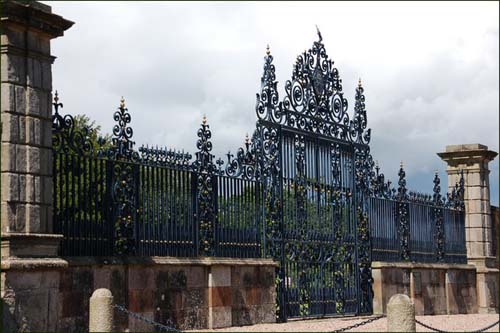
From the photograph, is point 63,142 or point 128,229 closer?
point 63,142

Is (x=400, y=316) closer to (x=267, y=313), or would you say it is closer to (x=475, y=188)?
(x=267, y=313)

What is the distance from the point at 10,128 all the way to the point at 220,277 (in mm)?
4816

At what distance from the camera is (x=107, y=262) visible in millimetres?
12078

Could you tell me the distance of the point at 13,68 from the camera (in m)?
10.9

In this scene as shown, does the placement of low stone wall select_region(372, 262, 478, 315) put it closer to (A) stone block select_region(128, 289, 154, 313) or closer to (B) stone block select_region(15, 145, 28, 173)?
(A) stone block select_region(128, 289, 154, 313)

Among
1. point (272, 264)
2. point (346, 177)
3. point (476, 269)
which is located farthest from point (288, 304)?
point (476, 269)

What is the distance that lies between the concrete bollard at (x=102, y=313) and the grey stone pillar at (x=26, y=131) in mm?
2044

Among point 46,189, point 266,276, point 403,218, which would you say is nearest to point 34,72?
point 46,189

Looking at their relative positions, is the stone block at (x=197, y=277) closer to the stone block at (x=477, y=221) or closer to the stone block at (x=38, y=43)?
the stone block at (x=38, y=43)

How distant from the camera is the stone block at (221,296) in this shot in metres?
14.0

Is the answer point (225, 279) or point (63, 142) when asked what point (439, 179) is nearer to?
point (225, 279)

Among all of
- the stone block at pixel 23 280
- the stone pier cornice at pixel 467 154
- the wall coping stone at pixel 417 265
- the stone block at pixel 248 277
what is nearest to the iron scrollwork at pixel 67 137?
the stone block at pixel 23 280

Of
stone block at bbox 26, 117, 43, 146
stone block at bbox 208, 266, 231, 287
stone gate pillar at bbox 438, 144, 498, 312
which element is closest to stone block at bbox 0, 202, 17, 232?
stone block at bbox 26, 117, 43, 146

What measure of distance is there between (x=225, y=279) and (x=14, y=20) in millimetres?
5596
